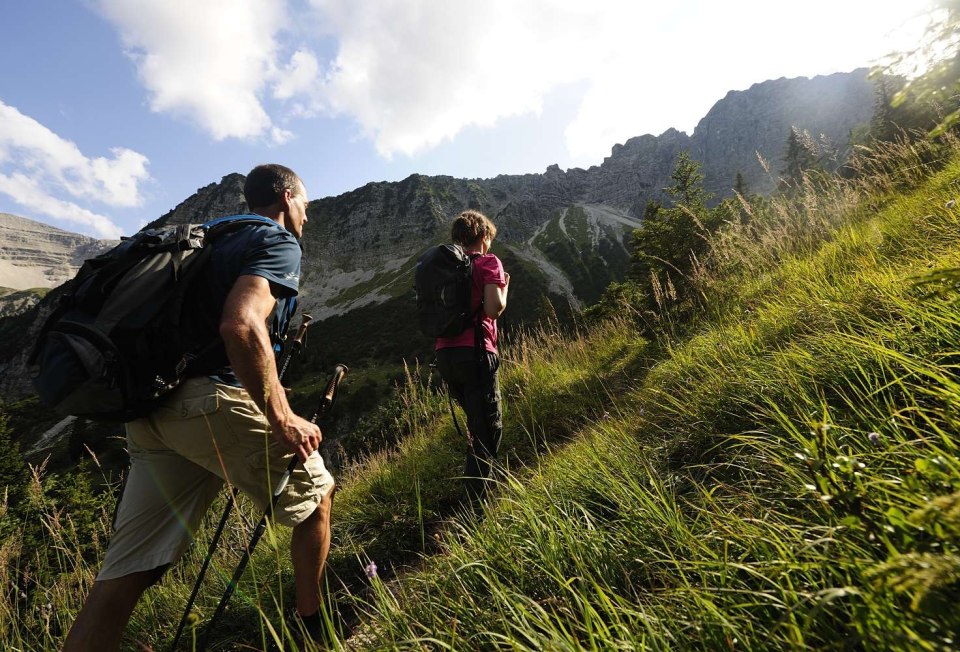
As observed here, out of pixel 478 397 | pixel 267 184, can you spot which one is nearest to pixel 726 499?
pixel 478 397

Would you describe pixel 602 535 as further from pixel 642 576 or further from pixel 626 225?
pixel 626 225

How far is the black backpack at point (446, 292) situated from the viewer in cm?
353

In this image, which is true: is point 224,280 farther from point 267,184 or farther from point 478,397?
point 478,397

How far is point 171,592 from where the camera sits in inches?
124

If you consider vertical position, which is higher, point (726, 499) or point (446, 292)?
point (446, 292)

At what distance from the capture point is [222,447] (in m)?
2.07

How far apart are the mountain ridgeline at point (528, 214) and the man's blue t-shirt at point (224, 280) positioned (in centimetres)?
5215

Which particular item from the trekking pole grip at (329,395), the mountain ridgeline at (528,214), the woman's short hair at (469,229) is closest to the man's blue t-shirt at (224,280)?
the trekking pole grip at (329,395)

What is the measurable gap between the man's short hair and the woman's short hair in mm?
1583

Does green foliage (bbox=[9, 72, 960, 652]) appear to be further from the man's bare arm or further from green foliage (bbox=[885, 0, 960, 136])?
green foliage (bbox=[885, 0, 960, 136])

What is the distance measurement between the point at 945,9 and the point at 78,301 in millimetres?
4196

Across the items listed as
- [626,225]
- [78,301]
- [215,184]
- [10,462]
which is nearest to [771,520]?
[78,301]

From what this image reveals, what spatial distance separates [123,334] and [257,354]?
0.62 m

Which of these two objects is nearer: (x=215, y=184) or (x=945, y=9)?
(x=945, y=9)
